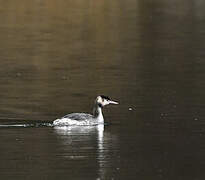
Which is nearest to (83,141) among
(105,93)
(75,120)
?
(75,120)

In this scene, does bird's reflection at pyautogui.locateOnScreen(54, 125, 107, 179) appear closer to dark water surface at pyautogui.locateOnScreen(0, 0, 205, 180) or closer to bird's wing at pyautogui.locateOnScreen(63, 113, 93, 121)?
dark water surface at pyautogui.locateOnScreen(0, 0, 205, 180)

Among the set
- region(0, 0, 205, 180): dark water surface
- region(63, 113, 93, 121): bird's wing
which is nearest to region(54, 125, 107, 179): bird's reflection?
region(0, 0, 205, 180): dark water surface

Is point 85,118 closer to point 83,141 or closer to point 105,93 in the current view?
point 83,141

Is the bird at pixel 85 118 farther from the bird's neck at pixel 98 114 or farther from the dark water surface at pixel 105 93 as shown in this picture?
the dark water surface at pixel 105 93

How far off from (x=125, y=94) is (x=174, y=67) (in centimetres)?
685

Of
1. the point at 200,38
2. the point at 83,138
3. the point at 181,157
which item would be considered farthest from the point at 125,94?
the point at 200,38

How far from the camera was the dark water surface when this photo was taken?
19.1m

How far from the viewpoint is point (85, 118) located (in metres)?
23.8

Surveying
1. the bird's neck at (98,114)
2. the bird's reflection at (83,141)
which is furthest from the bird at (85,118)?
the bird's reflection at (83,141)

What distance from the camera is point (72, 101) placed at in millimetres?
27094

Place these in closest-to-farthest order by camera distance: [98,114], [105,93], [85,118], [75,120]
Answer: [75,120] < [85,118] < [98,114] < [105,93]

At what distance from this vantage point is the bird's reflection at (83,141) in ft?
64.5

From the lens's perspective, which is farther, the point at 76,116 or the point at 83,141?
the point at 76,116

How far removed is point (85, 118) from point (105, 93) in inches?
183
